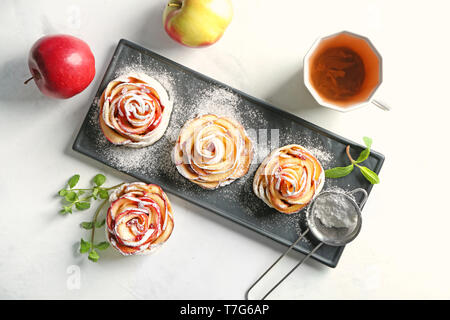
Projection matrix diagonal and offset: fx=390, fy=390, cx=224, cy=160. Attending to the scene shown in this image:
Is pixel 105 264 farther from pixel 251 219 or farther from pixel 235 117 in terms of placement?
pixel 235 117

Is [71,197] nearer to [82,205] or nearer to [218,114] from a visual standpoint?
[82,205]

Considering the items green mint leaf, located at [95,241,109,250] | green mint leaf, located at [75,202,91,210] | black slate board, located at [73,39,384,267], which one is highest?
black slate board, located at [73,39,384,267]

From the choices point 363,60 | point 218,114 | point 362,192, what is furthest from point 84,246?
point 363,60

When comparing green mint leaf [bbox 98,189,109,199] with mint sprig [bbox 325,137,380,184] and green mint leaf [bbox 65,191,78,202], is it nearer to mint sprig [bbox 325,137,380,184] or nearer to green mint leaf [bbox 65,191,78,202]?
green mint leaf [bbox 65,191,78,202]

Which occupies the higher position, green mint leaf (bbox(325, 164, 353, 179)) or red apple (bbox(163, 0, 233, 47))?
red apple (bbox(163, 0, 233, 47))

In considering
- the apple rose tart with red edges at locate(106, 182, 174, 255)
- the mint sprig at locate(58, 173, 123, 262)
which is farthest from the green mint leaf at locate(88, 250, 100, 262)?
the apple rose tart with red edges at locate(106, 182, 174, 255)

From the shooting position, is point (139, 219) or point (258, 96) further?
point (258, 96)

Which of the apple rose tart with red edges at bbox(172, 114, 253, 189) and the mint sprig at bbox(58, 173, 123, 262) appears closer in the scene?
the apple rose tart with red edges at bbox(172, 114, 253, 189)
